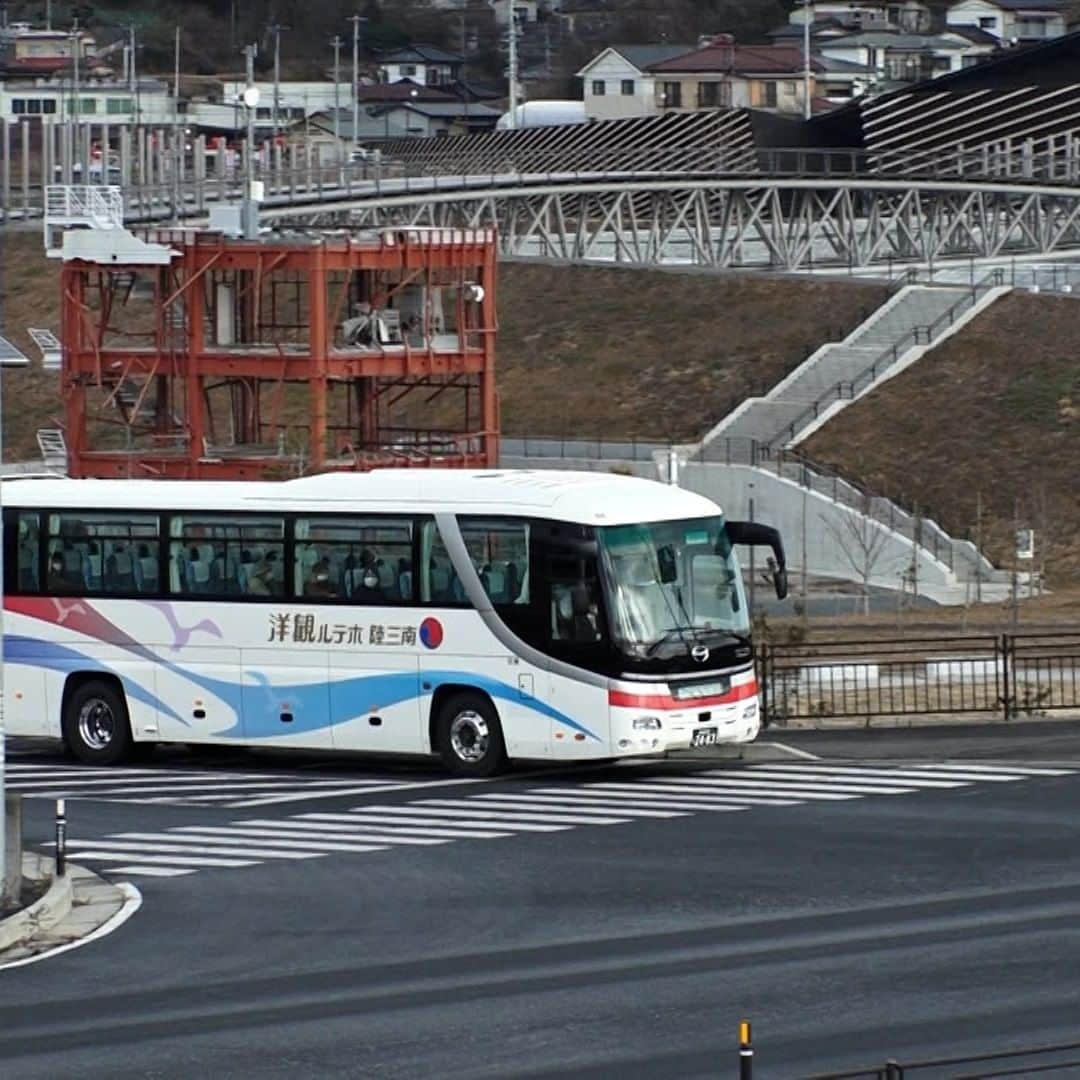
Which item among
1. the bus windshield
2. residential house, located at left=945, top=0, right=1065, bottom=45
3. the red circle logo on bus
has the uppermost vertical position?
residential house, located at left=945, top=0, right=1065, bottom=45

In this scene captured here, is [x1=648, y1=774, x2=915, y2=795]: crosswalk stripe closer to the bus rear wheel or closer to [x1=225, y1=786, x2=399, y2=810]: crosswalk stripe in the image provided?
[x1=225, y1=786, x2=399, y2=810]: crosswalk stripe

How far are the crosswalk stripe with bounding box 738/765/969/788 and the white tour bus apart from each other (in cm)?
58

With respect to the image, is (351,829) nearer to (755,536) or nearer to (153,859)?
(153,859)

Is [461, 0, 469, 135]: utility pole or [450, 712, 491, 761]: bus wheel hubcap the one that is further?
[461, 0, 469, 135]: utility pole

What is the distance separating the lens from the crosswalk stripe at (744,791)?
89.4 ft

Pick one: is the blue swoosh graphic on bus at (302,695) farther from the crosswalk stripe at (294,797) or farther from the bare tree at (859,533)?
the bare tree at (859,533)

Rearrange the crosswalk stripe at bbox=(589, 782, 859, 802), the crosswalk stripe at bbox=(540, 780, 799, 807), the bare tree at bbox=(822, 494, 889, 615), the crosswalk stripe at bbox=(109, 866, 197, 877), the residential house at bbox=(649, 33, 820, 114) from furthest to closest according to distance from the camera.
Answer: the residential house at bbox=(649, 33, 820, 114)
the bare tree at bbox=(822, 494, 889, 615)
the crosswalk stripe at bbox=(589, 782, 859, 802)
the crosswalk stripe at bbox=(540, 780, 799, 807)
the crosswalk stripe at bbox=(109, 866, 197, 877)

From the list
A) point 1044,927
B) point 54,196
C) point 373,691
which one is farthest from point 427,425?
point 1044,927

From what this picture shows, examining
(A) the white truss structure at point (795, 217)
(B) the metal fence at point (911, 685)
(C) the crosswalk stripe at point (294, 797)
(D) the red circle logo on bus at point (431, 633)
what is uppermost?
(A) the white truss structure at point (795, 217)

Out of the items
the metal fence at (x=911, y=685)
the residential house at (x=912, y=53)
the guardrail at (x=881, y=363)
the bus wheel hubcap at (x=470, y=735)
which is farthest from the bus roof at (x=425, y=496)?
the residential house at (x=912, y=53)

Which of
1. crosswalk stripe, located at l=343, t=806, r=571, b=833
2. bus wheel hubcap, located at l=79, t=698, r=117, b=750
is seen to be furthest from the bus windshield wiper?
bus wheel hubcap, located at l=79, t=698, r=117, b=750

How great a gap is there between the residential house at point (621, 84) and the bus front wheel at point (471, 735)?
118878 mm

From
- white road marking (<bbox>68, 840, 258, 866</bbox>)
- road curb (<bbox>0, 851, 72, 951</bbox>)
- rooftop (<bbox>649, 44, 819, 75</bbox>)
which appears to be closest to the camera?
road curb (<bbox>0, 851, 72, 951</bbox>)

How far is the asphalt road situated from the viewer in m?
16.4
